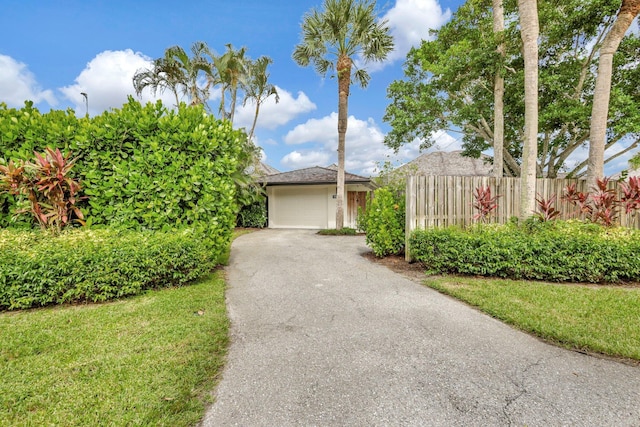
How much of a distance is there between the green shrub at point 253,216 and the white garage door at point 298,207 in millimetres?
537

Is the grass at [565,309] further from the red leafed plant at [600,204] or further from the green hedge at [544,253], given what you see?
the red leafed plant at [600,204]

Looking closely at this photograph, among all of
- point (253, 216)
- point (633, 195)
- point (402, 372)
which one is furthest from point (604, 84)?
point (253, 216)

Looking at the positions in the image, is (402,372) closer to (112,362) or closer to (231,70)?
(112,362)

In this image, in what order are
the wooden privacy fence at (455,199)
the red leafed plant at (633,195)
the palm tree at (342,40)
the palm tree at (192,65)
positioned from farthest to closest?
the palm tree at (192,65) < the palm tree at (342,40) < the wooden privacy fence at (455,199) < the red leafed plant at (633,195)

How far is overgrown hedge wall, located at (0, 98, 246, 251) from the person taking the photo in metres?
5.01

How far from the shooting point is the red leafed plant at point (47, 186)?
4.48 meters

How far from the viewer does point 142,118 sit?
510cm

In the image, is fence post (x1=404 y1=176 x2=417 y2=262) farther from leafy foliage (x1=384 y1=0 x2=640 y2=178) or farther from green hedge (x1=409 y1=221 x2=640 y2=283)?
leafy foliage (x1=384 y1=0 x2=640 y2=178)

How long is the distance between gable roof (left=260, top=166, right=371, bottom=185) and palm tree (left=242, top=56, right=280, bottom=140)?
408 centimetres

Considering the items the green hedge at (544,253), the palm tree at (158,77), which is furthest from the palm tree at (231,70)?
the green hedge at (544,253)

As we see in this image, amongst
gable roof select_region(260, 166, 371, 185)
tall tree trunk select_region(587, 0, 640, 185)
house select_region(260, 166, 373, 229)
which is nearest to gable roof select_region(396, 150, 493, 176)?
gable roof select_region(260, 166, 371, 185)

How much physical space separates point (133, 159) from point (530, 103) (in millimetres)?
8215

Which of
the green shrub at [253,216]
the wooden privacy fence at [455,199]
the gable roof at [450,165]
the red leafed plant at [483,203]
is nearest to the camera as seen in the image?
the red leafed plant at [483,203]

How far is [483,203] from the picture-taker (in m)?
6.67
